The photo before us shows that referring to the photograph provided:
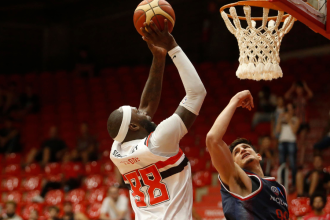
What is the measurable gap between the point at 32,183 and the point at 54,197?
3.59ft

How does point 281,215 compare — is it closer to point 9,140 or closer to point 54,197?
point 54,197

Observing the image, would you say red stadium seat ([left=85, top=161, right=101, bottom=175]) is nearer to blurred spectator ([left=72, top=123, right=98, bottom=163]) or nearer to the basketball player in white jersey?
blurred spectator ([left=72, top=123, right=98, bottom=163])

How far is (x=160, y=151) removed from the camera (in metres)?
2.63

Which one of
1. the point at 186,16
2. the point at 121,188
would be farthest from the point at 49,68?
the point at 121,188

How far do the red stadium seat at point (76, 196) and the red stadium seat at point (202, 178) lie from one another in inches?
88.5

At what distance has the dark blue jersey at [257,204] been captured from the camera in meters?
2.62

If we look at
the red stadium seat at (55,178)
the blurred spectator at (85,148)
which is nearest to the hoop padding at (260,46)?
the red stadium seat at (55,178)

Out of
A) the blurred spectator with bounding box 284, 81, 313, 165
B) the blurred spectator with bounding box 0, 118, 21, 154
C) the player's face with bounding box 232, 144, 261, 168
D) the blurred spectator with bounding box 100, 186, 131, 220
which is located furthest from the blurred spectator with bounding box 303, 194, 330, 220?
the blurred spectator with bounding box 0, 118, 21, 154

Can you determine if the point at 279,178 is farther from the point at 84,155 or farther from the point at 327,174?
the point at 84,155

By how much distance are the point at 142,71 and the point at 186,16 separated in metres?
2.67

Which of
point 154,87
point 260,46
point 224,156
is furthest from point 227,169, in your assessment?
point 260,46

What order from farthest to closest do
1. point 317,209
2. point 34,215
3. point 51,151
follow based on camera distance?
1. point 51,151
2. point 34,215
3. point 317,209

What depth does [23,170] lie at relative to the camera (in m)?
10.0

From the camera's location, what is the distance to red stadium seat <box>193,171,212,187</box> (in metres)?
7.98
